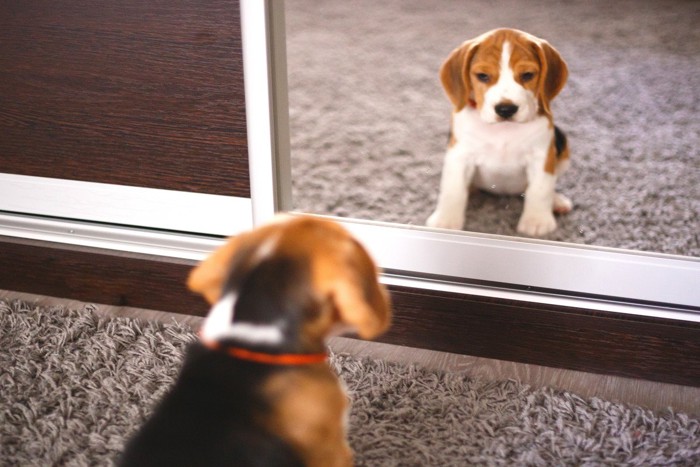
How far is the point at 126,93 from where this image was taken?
4.28 feet

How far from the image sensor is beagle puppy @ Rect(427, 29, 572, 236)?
128 centimetres

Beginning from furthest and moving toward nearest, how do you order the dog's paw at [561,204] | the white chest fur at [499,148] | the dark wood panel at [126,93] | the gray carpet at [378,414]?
the dog's paw at [561,204] → the white chest fur at [499,148] → the dark wood panel at [126,93] → the gray carpet at [378,414]

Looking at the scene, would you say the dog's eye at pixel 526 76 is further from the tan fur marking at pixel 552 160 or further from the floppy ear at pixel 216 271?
the floppy ear at pixel 216 271

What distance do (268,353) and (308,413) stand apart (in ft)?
0.29

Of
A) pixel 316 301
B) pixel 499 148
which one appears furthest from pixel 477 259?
pixel 316 301

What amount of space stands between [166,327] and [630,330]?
2.82 ft

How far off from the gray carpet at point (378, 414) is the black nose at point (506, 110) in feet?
1.57

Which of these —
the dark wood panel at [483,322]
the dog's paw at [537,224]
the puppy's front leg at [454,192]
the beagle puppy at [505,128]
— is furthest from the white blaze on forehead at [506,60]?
the dark wood panel at [483,322]

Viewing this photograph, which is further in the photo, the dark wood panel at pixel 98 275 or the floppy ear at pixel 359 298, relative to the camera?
the dark wood panel at pixel 98 275

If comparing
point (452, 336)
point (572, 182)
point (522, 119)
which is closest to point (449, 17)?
point (522, 119)

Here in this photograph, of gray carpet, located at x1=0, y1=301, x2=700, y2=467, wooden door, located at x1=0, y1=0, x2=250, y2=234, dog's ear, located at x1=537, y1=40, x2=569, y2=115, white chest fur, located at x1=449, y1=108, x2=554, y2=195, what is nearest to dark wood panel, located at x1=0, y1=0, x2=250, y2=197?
wooden door, located at x1=0, y1=0, x2=250, y2=234

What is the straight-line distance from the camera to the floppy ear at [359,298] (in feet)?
2.53

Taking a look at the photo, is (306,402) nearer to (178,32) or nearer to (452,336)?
(452,336)

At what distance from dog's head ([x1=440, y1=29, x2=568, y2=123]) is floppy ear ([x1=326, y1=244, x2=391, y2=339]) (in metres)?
0.61
